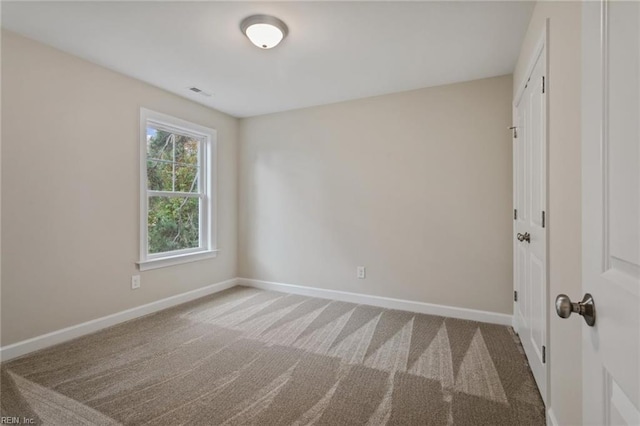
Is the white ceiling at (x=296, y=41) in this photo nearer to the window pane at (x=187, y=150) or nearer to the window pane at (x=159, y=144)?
the window pane at (x=159, y=144)

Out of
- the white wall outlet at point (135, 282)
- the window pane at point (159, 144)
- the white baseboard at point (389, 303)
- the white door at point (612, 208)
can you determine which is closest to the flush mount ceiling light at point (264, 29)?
the window pane at point (159, 144)

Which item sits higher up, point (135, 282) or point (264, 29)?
point (264, 29)

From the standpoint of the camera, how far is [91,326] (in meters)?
2.64

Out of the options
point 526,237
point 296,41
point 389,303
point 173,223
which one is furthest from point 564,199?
point 173,223

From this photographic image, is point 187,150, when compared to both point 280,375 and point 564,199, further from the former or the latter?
point 564,199

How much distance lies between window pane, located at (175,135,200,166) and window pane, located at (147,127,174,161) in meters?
0.09

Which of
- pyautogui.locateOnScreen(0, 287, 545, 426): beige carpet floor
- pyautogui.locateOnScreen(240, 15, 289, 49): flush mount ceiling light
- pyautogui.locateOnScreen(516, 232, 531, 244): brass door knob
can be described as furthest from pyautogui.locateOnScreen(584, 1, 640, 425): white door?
pyautogui.locateOnScreen(240, 15, 289, 49): flush mount ceiling light

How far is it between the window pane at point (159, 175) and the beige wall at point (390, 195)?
1.05 m

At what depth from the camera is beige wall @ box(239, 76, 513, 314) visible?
2.90m

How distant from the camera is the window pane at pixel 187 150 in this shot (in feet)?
11.7

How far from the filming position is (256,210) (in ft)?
13.7

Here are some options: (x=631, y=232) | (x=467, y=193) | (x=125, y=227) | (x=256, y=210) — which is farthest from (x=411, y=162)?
(x=125, y=227)

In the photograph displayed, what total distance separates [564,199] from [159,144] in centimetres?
365

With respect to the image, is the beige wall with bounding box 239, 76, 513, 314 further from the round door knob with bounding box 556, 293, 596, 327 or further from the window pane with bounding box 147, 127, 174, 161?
the round door knob with bounding box 556, 293, 596, 327
